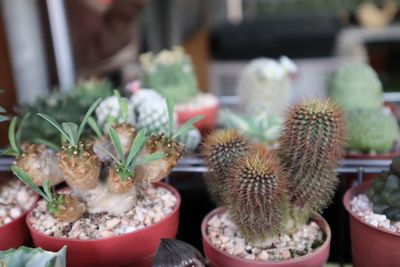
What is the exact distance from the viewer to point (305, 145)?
656 mm

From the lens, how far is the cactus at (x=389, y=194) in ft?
2.23

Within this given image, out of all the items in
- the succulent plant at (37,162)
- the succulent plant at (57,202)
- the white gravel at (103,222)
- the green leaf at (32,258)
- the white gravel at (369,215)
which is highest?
the succulent plant at (37,162)

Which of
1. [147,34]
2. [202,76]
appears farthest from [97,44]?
[202,76]

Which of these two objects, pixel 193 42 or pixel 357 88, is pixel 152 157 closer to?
pixel 357 88

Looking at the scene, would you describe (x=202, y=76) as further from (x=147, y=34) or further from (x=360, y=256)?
(x=360, y=256)

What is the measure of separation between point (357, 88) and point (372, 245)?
0.57m

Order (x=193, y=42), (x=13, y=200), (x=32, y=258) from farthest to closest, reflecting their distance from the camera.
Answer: (x=193, y=42) < (x=13, y=200) < (x=32, y=258)

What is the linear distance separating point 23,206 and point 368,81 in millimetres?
849

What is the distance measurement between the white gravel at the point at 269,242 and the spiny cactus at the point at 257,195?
0.02 metres

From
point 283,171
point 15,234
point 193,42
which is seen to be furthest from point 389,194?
point 193,42

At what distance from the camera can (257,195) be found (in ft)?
1.98

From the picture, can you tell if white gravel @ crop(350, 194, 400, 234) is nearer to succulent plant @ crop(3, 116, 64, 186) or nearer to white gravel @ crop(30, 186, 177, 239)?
white gravel @ crop(30, 186, 177, 239)

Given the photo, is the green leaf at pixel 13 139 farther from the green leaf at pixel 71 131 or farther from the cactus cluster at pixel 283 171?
the cactus cluster at pixel 283 171

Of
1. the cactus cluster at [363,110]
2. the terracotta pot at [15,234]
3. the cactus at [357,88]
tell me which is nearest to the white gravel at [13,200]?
the terracotta pot at [15,234]
